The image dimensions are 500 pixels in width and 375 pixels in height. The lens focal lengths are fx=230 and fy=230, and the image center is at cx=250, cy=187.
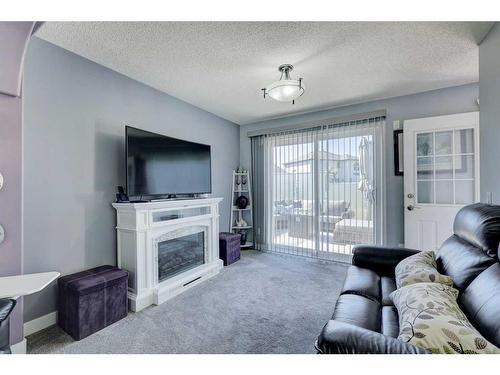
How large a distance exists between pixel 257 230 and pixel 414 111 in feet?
9.90

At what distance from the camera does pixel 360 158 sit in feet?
11.1

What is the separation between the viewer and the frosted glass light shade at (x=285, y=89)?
213 centimetres

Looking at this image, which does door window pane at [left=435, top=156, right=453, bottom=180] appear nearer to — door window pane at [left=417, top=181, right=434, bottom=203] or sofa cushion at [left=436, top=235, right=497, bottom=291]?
door window pane at [left=417, top=181, right=434, bottom=203]

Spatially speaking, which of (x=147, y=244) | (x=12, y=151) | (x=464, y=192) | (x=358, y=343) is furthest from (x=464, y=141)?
(x=12, y=151)

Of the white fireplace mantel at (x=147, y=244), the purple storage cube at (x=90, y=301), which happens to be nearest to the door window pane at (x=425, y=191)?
the white fireplace mantel at (x=147, y=244)

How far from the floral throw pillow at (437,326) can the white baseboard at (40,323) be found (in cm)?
252

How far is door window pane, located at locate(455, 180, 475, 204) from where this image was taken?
2.67 meters

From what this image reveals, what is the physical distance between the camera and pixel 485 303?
1008 millimetres

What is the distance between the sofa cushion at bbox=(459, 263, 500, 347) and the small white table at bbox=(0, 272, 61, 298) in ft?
6.90

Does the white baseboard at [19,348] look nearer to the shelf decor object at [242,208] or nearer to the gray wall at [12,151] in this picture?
the gray wall at [12,151]

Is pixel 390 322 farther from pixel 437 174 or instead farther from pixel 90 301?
pixel 437 174

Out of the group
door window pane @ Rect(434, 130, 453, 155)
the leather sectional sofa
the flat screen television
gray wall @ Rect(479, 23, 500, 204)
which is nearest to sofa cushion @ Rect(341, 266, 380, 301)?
the leather sectional sofa

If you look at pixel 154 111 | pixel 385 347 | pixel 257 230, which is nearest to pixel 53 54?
pixel 154 111

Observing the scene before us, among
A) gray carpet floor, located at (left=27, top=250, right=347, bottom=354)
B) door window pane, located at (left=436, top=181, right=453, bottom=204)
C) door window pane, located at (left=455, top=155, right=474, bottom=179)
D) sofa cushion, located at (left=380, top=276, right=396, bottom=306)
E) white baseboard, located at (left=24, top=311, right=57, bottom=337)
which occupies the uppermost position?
door window pane, located at (left=455, top=155, right=474, bottom=179)
